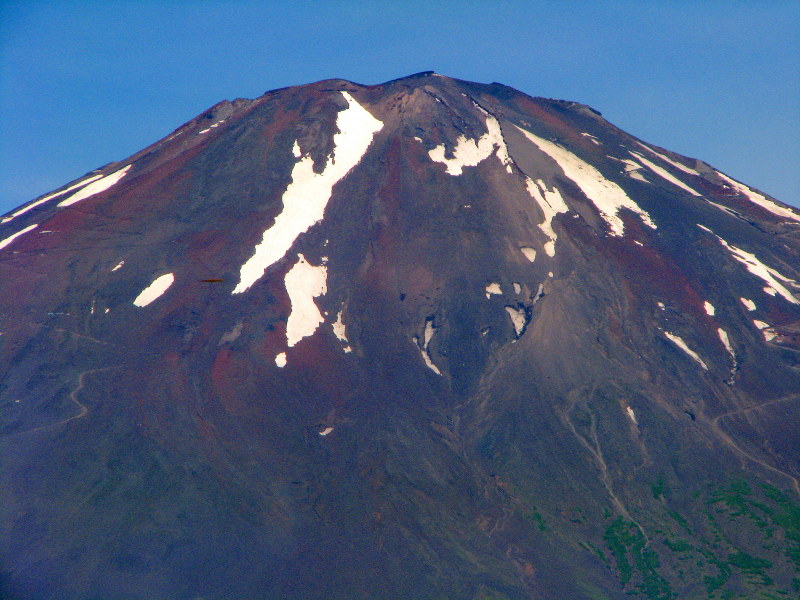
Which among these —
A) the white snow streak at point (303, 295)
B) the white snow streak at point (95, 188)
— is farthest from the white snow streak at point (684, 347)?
the white snow streak at point (95, 188)

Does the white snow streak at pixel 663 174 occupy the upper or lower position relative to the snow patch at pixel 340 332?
upper

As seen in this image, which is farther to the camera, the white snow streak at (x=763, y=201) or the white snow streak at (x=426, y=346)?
the white snow streak at (x=763, y=201)

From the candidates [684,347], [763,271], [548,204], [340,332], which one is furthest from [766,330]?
[340,332]

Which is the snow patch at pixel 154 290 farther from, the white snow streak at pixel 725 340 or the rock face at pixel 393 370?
the white snow streak at pixel 725 340

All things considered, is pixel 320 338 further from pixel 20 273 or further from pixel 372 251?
pixel 20 273

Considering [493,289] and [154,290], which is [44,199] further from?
[493,289]

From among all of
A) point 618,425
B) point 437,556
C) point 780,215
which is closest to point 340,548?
point 437,556
